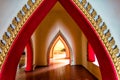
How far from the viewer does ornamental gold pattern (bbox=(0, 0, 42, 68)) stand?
2.36 m

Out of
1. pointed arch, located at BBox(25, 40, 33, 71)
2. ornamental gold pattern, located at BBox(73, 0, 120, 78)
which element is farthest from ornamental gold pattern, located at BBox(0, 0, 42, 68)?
pointed arch, located at BBox(25, 40, 33, 71)

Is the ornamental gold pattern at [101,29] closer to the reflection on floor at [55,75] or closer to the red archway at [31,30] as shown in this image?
the red archway at [31,30]

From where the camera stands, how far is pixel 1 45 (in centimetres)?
236

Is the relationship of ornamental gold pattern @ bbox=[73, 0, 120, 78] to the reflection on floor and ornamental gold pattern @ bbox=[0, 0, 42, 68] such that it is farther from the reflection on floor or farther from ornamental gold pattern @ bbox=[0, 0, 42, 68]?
the reflection on floor

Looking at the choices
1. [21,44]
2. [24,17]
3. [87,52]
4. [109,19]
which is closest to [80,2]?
[109,19]

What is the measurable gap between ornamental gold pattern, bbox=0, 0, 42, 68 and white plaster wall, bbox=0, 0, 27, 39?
5 cm

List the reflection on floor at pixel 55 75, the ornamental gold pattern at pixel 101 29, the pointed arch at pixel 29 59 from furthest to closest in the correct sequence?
the pointed arch at pixel 29 59
the reflection on floor at pixel 55 75
the ornamental gold pattern at pixel 101 29

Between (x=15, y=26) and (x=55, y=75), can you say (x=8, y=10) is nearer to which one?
(x=15, y=26)

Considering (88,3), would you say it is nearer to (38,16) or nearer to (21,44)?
(38,16)

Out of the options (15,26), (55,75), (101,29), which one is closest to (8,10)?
(15,26)

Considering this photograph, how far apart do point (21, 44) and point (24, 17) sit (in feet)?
1.24

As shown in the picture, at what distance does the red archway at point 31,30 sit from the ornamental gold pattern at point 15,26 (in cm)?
4

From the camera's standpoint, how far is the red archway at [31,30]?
2.38m

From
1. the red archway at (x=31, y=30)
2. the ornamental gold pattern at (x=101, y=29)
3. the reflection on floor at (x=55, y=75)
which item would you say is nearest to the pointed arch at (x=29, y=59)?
the reflection on floor at (x=55, y=75)
